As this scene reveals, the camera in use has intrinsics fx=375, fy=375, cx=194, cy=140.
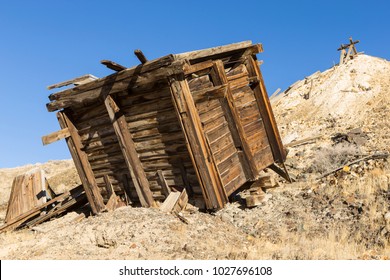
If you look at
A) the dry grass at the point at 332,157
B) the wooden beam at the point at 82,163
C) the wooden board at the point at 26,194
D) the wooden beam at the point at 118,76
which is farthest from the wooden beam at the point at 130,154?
the dry grass at the point at 332,157

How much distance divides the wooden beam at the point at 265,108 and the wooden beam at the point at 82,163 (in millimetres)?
4869

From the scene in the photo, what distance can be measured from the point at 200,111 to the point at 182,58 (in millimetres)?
1177

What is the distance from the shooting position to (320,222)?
7648 millimetres

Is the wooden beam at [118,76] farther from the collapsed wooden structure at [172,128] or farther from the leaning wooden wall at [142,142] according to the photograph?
the leaning wooden wall at [142,142]

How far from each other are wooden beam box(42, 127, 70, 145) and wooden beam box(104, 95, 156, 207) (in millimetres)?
1782

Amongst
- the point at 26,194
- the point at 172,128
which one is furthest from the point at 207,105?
the point at 26,194

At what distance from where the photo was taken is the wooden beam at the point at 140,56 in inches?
286

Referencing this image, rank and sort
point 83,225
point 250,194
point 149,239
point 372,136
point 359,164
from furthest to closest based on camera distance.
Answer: point 372,136
point 359,164
point 250,194
point 83,225
point 149,239

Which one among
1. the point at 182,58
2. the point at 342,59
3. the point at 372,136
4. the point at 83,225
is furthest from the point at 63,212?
the point at 342,59

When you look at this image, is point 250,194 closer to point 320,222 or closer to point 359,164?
point 320,222

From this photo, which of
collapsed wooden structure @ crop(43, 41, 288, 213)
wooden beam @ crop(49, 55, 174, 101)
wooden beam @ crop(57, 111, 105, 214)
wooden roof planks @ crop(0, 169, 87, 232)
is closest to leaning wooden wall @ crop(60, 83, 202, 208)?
collapsed wooden structure @ crop(43, 41, 288, 213)

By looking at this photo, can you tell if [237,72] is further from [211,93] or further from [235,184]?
[235,184]

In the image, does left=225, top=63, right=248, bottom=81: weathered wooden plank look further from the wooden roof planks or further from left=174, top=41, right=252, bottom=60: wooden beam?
the wooden roof planks

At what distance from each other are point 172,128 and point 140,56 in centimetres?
161
